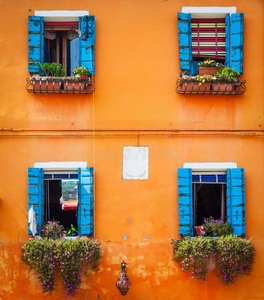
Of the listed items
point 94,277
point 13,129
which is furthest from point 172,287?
point 13,129

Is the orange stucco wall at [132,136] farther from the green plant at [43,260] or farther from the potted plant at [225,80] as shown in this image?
the green plant at [43,260]

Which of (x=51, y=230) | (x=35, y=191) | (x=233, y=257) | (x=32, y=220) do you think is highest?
(x=35, y=191)

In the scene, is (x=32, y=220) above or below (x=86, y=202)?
below

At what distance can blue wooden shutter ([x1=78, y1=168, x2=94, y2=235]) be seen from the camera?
805cm

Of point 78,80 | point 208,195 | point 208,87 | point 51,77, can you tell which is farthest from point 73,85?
point 208,195

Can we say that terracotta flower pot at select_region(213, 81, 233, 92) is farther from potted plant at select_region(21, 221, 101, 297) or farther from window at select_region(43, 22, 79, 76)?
potted plant at select_region(21, 221, 101, 297)

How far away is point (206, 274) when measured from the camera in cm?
801

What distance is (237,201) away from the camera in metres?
8.13

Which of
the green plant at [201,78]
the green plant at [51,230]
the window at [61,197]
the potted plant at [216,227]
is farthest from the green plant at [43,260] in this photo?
the green plant at [201,78]

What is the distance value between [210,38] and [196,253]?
13.6ft

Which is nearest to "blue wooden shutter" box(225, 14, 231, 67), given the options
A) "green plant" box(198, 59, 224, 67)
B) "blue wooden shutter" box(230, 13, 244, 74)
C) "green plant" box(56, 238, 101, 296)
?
"blue wooden shutter" box(230, 13, 244, 74)

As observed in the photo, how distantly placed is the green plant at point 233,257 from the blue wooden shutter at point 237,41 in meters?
3.17

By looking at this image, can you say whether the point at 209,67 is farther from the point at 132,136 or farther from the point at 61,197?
the point at 61,197

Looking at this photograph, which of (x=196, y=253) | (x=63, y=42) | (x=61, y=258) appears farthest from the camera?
(x=63, y=42)
